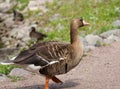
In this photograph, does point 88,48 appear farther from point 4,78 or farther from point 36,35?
point 36,35

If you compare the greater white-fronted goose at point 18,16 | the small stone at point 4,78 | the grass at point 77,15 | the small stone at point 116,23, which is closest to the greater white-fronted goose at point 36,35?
the grass at point 77,15

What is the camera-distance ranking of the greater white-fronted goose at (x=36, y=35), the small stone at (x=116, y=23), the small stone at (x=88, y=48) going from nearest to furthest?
the small stone at (x=88, y=48) → the small stone at (x=116, y=23) → the greater white-fronted goose at (x=36, y=35)

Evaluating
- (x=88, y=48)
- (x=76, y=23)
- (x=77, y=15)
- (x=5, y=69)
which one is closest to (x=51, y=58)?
(x=76, y=23)

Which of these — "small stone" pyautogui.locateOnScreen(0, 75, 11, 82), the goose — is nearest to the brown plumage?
the goose

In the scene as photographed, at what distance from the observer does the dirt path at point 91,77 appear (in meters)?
11.2

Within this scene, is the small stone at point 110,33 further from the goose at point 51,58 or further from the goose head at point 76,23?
the goose at point 51,58

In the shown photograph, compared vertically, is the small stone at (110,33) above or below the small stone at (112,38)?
below

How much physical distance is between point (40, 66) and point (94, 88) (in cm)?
145

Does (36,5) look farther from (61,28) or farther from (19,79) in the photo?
(19,79)

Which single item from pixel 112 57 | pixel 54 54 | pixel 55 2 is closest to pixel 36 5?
pixel 55 2

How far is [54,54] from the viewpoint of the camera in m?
10.3

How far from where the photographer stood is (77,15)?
21.9 m

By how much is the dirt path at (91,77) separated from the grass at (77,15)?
12.1 feet

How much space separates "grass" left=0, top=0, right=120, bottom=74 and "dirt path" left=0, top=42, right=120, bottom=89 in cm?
368
